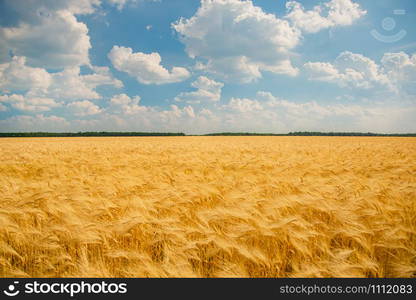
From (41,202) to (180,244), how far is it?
216 centimetres

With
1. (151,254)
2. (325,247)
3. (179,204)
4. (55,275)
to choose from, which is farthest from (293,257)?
(55,275)

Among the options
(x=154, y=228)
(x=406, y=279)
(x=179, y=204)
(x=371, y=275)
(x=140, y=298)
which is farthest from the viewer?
(x=179, y=204)

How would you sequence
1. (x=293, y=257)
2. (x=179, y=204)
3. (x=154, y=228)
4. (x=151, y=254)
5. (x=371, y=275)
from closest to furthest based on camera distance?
(x=371, y=275), (x=293, y=257), (x=151, y=254), (x=154, y=228), (x=179, y=204)

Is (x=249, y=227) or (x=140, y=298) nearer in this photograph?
(x=140, y=298)

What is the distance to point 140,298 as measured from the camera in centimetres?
158

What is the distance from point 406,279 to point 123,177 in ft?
14.8

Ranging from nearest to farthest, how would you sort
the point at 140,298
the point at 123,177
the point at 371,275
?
the point at 140,298 → the point at 371,275 → the point at 123,177

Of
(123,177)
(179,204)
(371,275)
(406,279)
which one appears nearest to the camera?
(406,279)

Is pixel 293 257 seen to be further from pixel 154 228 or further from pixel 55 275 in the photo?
pixel 55 275

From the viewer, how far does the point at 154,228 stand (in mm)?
2328

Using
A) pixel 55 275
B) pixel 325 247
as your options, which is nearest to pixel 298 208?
pixel 325 247

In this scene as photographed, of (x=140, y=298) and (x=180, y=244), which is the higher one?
(x=180, y=244)

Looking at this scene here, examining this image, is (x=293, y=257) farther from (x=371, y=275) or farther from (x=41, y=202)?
(x=41, y=202)

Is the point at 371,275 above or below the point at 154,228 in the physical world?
below
